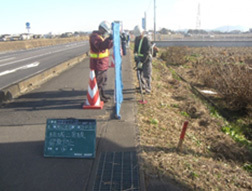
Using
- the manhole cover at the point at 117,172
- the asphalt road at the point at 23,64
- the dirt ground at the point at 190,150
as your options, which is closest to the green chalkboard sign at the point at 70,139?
the manhole cover at the point at 117,172

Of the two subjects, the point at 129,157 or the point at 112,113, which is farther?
the point at 112,113

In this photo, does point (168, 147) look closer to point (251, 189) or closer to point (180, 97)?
point (251, 189)

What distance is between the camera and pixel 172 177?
3117 millimetres

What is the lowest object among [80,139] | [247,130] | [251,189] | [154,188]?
[247,130]

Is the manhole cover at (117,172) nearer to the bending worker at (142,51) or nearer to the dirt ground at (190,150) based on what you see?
the dirt ground at (190,150)

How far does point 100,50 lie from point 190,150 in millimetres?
3024

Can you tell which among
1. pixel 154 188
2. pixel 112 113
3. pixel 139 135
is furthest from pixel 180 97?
pixel 154 188

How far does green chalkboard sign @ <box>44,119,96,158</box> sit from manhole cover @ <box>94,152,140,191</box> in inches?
11.5

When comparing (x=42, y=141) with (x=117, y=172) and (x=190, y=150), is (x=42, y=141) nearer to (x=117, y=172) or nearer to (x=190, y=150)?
(x=117, y=172)

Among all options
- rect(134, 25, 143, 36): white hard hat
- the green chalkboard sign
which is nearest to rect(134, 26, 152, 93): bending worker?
rect(134, 25, 143, 36): white hard hat

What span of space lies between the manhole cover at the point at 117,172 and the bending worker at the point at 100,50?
262 cm

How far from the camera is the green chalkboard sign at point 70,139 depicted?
139 inches

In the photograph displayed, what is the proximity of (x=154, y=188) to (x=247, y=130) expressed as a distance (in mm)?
4630

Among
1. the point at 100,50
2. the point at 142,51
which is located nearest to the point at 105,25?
the point at 100,50
